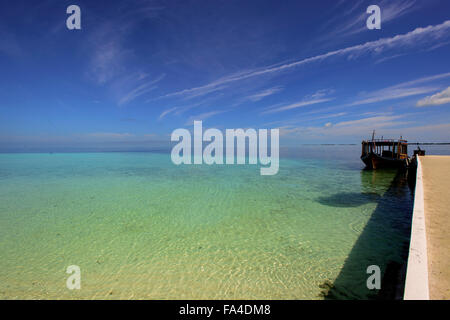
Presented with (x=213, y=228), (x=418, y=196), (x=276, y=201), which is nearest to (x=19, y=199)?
(x=213, y=228)

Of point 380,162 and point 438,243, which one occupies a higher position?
point 380,162

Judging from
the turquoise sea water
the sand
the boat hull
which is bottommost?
the turquoise sea water

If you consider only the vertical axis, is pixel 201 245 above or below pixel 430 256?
below

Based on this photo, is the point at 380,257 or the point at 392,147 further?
the point at 392,147

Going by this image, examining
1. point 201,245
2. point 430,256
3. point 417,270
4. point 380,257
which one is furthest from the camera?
point 201,245

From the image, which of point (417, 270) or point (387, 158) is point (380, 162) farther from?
point (417, 270)

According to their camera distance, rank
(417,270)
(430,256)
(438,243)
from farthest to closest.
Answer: (438,243) → (430,256) → (417,270)

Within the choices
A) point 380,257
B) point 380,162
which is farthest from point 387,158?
point 380,257

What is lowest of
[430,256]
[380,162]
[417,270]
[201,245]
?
[201,245]

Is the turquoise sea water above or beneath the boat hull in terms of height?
beneath

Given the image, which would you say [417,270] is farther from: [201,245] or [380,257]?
[201,245]

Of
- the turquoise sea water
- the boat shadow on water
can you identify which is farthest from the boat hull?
the boat shadow on water

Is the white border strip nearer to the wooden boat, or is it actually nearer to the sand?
the sand
